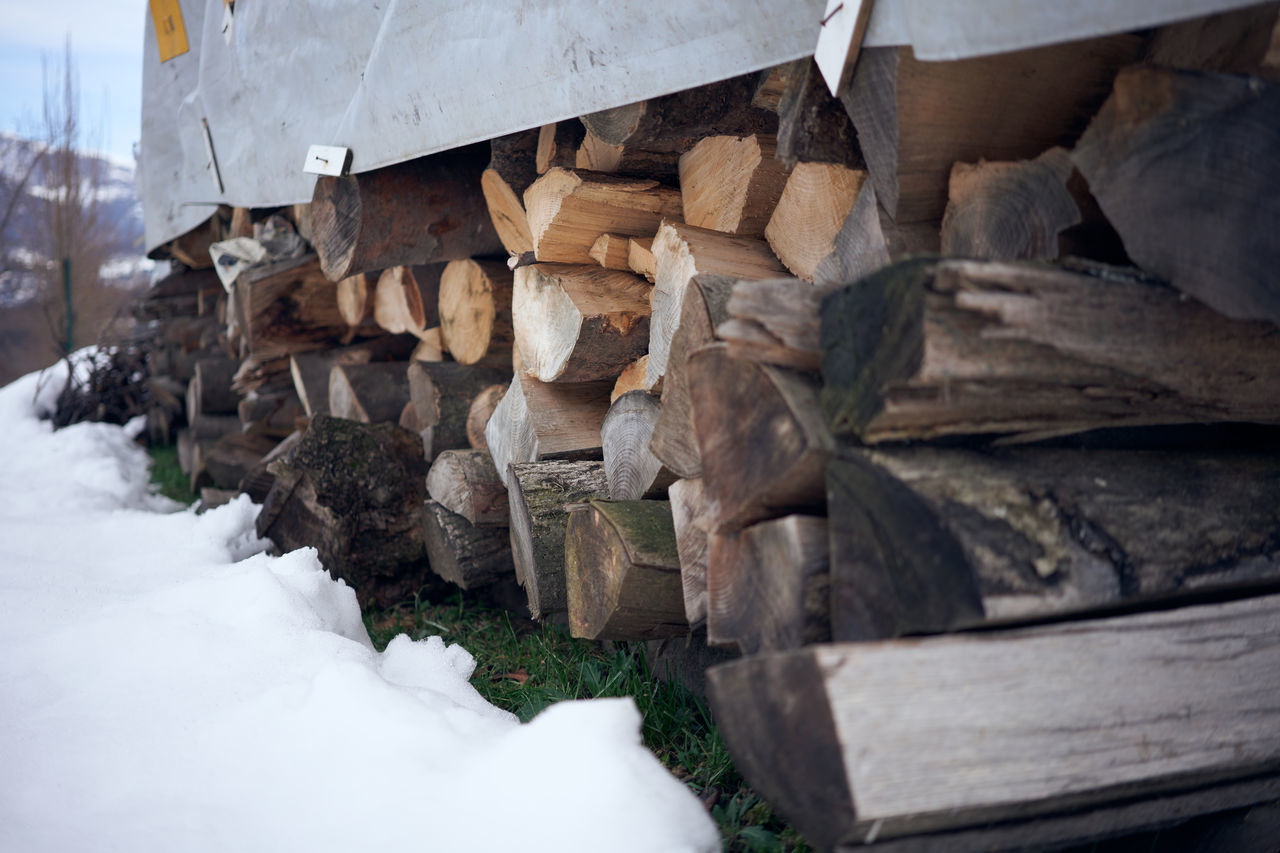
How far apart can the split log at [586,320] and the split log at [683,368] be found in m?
0.59

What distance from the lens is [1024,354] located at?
0.96 metres

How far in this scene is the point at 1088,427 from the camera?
1.10m

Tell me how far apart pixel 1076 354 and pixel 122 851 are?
1.40 meters

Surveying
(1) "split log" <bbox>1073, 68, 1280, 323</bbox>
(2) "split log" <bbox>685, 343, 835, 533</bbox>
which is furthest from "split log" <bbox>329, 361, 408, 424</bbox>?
(1) "split log" <bbox>1073, 68, 1280, 323</bbox>

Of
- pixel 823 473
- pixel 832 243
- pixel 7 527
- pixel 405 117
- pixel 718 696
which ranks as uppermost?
pixel 405 117

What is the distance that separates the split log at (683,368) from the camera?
130 cm

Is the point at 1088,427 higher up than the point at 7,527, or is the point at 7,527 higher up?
the point at 1088,427

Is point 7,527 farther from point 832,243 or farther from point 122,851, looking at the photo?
point 832,243

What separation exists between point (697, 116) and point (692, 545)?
2.83ft

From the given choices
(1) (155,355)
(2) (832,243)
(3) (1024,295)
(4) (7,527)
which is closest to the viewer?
(3) (1024,295)

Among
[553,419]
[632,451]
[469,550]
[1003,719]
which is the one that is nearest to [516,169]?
[553,419]

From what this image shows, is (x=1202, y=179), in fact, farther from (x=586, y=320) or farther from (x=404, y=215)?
(x=404, y=215)

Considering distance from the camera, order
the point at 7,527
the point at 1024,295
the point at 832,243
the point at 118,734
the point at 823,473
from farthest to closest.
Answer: the point at 7,527 < the point at 832,243 < the point at 118,734 < the point at 823,473 < the point at 1024,295

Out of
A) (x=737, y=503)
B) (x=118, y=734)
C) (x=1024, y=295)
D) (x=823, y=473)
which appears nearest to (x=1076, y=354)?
(x=1024, y=295)
